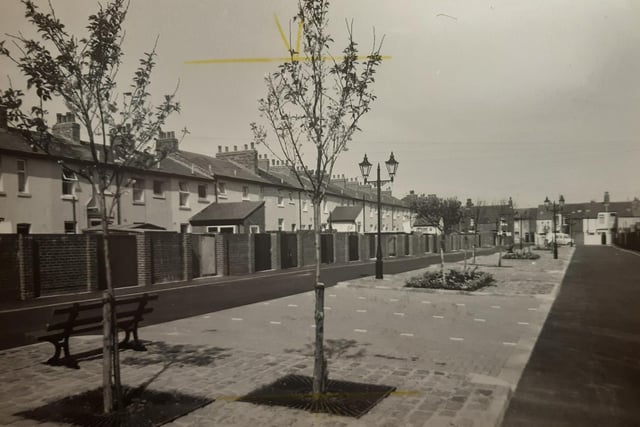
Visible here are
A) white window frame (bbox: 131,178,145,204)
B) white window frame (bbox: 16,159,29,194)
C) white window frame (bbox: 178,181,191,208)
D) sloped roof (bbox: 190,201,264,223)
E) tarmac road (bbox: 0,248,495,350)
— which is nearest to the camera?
tarmac road (bbox: 0,248,495,350)

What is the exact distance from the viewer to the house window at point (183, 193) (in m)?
30.8

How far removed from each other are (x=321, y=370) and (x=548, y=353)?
180 inches

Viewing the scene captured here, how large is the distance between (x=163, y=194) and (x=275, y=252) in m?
7.88

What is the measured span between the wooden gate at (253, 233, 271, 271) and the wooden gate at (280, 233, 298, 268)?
1.58 metres

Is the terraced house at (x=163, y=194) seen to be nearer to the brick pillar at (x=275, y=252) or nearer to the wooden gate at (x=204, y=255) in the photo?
the brick pillar at (x=275, y=252)

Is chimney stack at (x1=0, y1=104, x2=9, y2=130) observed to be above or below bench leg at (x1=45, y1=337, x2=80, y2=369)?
above

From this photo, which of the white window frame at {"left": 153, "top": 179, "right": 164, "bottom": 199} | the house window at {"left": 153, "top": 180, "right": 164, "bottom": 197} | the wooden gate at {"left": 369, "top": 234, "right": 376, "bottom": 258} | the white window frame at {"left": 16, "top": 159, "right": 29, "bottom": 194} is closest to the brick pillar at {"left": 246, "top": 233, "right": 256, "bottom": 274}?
the white window frame at {"left": 153, "top": 179, "right": 164, "bottom": 199}

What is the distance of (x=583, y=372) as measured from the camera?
22.7 ft

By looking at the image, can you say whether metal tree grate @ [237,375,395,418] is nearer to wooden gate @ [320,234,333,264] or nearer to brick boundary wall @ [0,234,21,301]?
brick boundary wall @ [0,234,21,301]

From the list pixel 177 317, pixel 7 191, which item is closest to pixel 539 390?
pixel 177 317

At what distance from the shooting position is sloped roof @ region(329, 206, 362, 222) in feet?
169

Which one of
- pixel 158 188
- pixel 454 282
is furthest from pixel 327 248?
pixel 454 282

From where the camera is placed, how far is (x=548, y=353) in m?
8.08

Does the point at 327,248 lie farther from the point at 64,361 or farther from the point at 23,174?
the point at 64,361
